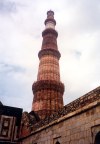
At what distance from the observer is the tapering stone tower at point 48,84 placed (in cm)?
1812

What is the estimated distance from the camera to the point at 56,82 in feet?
62.4

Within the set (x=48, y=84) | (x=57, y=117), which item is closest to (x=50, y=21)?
(x=48, y=84)

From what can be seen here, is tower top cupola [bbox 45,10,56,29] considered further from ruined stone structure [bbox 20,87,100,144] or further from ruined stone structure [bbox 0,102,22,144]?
ruined stone structure [bbox 20,87,100,144]

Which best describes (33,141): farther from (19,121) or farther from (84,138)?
(84,138)

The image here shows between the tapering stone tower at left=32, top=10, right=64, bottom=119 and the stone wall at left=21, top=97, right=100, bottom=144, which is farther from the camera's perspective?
the tapering stone tower at left=32, top=10, right=64, bottom=119

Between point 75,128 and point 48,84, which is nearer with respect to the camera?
point 75,128

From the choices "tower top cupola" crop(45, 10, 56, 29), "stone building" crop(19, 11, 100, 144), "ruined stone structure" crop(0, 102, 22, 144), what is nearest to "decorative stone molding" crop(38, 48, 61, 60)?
"stone building" crop(19, 11, 100, 144)

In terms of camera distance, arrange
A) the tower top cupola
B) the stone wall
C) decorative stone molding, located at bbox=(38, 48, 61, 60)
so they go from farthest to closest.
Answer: the tower top cupola < decorative stone molding, located at bbox=(38, 48, 61, 60) < the stone wall

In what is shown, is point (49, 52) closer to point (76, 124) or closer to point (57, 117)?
point (57, 117)

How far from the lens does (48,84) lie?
18.8 m

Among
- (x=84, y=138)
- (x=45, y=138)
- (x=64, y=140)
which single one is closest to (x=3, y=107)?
(x=45, y=138)

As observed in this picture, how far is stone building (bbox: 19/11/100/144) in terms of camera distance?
730 cm

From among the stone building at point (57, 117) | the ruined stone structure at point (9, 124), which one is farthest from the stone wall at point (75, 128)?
the ruined stone structure at point (9, 124)

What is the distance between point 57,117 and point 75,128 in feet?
4.79
